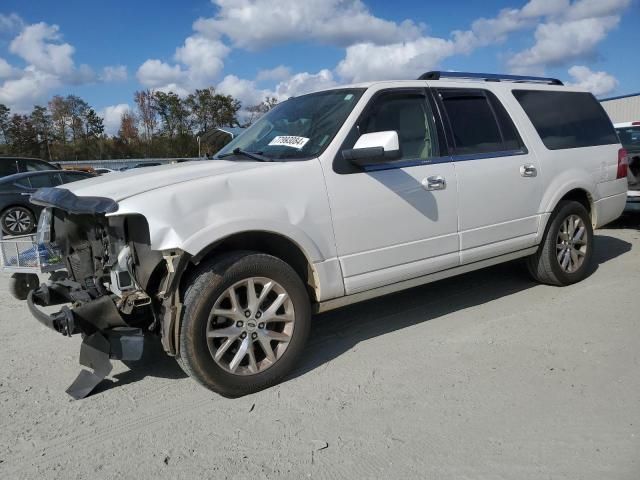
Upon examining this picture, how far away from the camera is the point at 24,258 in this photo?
4305mm

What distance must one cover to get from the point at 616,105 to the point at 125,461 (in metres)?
31.4

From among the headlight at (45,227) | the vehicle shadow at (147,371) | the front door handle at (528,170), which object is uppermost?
the headlight at (45,227)

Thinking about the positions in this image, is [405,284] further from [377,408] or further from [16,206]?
[16,206]

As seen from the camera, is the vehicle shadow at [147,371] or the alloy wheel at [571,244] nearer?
the vehicle shadow at [147,371]

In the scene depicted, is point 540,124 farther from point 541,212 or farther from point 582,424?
point 582,424

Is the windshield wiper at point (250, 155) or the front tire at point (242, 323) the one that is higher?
the windshield wiper at point (250, 155)

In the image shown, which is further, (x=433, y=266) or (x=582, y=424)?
(x=433, y=266)

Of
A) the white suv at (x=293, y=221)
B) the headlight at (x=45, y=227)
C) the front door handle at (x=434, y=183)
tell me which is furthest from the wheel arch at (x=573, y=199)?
the headlight at (x=45, y=227)

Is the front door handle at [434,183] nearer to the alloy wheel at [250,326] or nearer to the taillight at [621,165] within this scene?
the alloy wheel at [250,326]

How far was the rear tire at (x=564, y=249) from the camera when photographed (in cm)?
495

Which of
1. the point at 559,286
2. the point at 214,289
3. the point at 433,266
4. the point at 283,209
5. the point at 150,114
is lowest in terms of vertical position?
the point at 559,286

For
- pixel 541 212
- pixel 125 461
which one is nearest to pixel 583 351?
pixel 541 212

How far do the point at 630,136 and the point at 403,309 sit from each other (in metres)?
6.39

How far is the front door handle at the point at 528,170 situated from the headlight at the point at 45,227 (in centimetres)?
381
